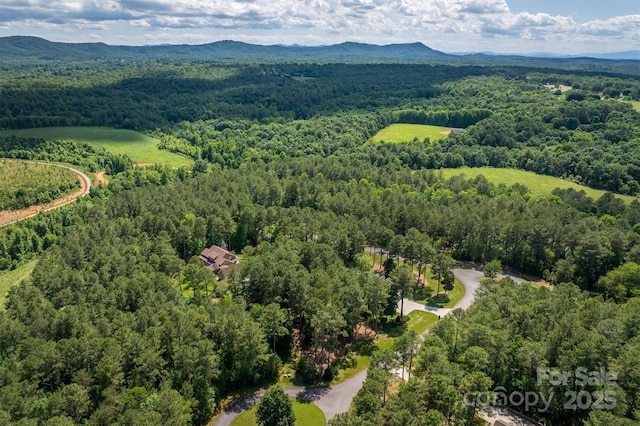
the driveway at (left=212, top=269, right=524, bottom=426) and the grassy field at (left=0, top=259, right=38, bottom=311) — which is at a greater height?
the driveway at (left=212, top=269, right=524, bottom=426)

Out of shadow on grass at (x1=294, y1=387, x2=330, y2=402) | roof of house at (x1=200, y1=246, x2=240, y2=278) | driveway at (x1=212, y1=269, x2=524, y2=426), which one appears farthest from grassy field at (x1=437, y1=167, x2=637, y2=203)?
shadow on grass at (x1=294, y1=387, x2=330, y2=402)

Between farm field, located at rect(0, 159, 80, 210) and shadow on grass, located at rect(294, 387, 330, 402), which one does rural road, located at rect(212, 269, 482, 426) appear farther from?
farm field, located at rect(0, 159, 80, 210)

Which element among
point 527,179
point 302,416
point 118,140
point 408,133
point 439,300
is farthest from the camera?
point 408,133

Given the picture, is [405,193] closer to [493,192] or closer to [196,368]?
[493,192]

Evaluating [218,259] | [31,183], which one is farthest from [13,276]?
[31,183]

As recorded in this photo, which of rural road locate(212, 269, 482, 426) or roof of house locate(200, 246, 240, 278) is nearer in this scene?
rural road locate(212, 269, 482, 426)

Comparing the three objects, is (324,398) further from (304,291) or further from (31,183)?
(31,183)

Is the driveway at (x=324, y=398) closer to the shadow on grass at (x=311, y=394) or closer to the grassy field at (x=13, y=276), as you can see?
the shadow on grass at (x=311, y=394)

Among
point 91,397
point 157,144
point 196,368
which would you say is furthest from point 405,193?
point 157,144
